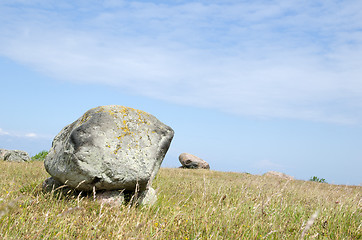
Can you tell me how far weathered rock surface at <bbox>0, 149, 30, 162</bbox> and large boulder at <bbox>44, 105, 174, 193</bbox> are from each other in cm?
1226

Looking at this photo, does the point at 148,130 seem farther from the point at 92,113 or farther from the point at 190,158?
the point at 190,158

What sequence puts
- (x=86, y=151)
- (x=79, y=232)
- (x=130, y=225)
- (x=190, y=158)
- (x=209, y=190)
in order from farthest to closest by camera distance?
(x=190, y=158), (x=209, y=190), (x=86, y=151), (x=130, y=225), (x=79, y=232)

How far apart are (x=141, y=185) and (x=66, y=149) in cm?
206

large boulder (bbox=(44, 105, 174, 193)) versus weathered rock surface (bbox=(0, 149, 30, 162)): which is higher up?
large boulder (bbox=(44, 105, 174, 193))

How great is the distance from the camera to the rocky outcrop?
6.79m

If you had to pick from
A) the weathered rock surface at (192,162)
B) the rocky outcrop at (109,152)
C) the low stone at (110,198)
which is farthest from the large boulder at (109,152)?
the weathered rock surface at (192,162)

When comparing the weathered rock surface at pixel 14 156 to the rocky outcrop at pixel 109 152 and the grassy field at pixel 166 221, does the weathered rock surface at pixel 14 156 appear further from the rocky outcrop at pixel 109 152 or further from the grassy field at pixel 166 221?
the rocky outcrop at pixel 109 152

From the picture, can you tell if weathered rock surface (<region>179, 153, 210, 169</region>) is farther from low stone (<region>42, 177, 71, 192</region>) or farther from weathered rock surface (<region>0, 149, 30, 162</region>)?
low stone (<region>42, 177, 71, 192</region>)

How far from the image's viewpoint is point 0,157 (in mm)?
17375

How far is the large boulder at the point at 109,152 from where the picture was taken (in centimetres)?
679

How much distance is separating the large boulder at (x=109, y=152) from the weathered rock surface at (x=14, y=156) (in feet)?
40.2

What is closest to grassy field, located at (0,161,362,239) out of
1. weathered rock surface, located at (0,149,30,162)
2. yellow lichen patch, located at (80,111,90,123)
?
yellow lichen patch, located at (80,111,90,123)

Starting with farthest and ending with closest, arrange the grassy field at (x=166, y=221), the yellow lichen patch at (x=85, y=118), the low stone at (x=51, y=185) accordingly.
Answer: the low stone at (x=51, y=185) → the yellow lichen patch at (x=85, y=118) → the grassy field at (x=166, y=221)

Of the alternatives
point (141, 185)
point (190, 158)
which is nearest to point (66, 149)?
Answer: point (141, 185)
